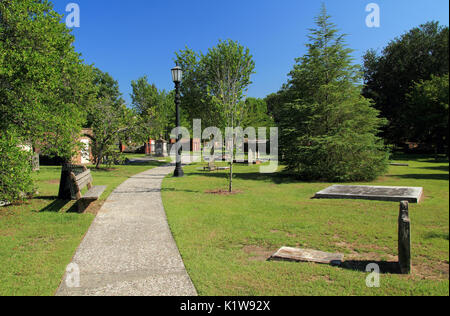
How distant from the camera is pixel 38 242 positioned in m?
5.94

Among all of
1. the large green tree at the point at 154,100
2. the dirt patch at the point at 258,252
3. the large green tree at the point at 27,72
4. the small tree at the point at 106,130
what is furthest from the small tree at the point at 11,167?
the large green tree at the point at 154,100

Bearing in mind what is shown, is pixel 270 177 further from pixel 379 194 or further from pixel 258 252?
pixel 258 252

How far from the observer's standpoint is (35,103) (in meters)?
8.60

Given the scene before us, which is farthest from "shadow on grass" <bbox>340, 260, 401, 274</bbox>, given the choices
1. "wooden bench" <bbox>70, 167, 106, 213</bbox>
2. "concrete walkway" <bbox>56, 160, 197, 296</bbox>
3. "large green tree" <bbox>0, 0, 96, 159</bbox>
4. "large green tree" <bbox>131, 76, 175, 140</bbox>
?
"large green tree" <bbox>131, 76, 175, 140</bbox>

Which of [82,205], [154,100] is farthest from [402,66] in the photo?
[154,100]

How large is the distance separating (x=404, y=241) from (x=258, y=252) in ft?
7.38

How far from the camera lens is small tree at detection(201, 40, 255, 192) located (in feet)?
39.1

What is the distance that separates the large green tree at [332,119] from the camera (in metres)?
14.3

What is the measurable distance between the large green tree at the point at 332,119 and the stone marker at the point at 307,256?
9804 mm

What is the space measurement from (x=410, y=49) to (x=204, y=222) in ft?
17.9

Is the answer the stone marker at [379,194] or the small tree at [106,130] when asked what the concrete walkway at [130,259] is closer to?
the stone marker at [379,194]
